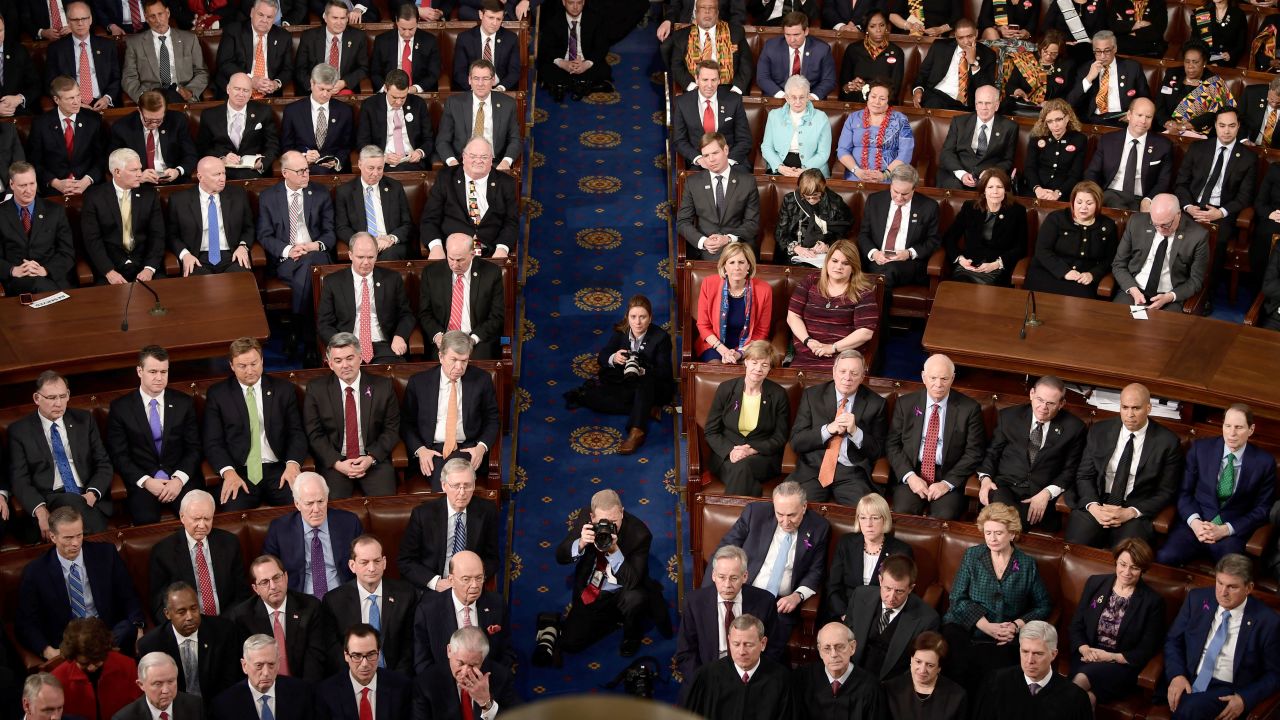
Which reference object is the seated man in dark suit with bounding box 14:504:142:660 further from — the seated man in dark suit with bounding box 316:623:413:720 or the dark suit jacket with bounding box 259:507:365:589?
the seated man in dark suit with bounding box 316:623:413:720

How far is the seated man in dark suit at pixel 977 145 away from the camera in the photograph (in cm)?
992

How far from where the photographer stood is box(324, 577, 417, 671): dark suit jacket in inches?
271

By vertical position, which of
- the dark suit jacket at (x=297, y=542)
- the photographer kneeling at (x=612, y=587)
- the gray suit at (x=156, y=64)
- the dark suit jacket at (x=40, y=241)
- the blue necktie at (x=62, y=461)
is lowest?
the photographer kneeling at (x=612, y=587)

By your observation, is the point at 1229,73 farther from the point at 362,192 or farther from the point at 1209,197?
the point at 362,192

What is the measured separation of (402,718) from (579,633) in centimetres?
118

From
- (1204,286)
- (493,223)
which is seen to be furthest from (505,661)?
(1204,286)

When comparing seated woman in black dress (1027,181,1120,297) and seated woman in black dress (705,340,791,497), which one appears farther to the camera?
seated woman in black dress (1027,181,1120,297)

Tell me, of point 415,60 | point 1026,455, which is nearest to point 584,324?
point 415,60

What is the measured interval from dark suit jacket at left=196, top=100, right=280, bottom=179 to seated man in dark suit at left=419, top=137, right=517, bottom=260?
47.5 inches

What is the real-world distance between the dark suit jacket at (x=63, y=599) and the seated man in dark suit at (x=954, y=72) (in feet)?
20.5

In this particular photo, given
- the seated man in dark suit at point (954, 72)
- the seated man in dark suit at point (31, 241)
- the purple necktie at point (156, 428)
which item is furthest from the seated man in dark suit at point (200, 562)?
the seated man in dark suit at point (954, 72)

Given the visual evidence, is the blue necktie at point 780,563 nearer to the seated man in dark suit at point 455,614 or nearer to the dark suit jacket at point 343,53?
the seated man in dark suit at point 455,614

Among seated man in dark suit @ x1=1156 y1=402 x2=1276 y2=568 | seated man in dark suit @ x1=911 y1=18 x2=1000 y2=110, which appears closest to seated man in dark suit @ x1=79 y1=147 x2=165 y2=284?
seated man in dark suit @ x1=911 y1=18 x2=1000 y2=110

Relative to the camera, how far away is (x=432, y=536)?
7.26 metres
